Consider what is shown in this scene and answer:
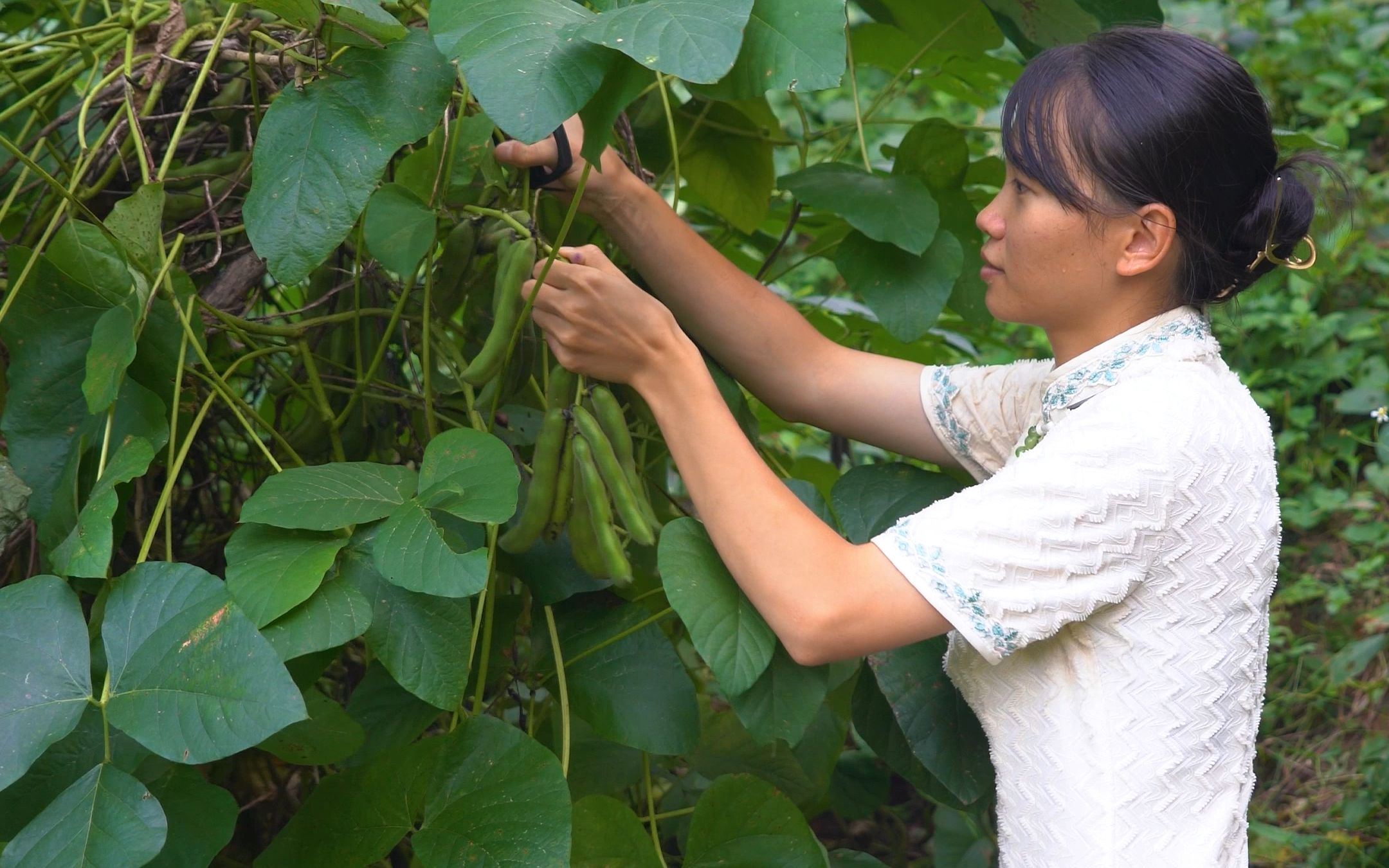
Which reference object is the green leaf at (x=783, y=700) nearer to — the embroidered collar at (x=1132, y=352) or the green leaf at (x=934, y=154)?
the embroidered collar at (x=1132, y=352)

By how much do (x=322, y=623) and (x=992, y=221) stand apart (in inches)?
28.4

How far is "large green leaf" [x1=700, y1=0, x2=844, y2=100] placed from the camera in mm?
1041

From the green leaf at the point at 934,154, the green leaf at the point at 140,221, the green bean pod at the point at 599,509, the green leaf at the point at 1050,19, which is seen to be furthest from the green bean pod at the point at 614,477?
the green leaf at the point at 1050,19

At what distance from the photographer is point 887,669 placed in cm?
137

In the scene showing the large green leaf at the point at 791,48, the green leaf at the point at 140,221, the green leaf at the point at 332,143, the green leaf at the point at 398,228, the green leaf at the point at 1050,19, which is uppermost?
the large green leaf at the point at 791,48

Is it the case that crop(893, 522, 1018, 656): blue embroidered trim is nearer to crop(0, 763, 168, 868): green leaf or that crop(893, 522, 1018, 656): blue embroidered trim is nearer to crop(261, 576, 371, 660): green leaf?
crop(261, 576, 371, 660): green leaf

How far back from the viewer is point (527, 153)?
130 centimetres

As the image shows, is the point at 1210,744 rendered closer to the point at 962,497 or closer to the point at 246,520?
the point at 962,497

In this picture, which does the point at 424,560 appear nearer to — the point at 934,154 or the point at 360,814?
the point at 360,814

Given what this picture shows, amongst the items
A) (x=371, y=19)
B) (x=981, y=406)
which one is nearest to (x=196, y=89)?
(x=371, y=19)

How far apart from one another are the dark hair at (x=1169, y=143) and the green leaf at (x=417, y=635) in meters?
0.67

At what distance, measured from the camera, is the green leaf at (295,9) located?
1.06 metres

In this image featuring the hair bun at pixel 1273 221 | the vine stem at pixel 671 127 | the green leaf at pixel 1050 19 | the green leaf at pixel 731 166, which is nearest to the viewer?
the hair bun at pixel 1273 221

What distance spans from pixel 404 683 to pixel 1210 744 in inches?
28.5
